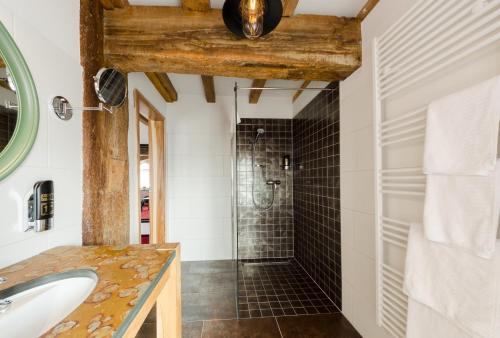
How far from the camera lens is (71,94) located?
132 cm

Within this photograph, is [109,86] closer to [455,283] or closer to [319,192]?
[455,283]

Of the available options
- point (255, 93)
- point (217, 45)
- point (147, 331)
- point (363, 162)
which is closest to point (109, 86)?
point (217, 45)

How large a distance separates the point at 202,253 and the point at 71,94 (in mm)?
2677

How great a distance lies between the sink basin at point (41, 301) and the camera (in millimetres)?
658

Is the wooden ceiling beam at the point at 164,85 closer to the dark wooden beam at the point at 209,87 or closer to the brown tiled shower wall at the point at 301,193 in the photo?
the dark wooden beam at the point at 209,87

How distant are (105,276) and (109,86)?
3.88 feet

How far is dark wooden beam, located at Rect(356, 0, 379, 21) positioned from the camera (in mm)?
1619

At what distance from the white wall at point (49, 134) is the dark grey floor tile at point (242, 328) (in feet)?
4.07

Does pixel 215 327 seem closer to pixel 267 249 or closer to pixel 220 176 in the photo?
pixel 267 249

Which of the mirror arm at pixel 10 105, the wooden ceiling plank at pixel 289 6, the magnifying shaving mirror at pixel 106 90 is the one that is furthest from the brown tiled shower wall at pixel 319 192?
the mirror arm at pixel 10 105

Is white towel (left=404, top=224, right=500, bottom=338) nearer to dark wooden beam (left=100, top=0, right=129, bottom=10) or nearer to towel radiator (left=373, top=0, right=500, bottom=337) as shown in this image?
towel radiator (left=373, top=0, right=500, bottom=337)

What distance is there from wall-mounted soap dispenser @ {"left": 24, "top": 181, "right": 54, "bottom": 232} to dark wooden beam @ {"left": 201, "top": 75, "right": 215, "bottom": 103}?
1.92 m

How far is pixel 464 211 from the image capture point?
2.83 feet

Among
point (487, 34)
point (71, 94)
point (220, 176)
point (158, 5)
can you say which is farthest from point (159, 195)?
point (487, 34)
